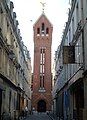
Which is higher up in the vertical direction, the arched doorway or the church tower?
the church tower

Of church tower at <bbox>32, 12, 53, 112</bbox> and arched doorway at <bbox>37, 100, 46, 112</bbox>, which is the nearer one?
church tower at <bbox>32, 12, 53, 112</bbox>

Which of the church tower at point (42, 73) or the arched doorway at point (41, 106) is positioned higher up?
the church tower at point (42, 73)

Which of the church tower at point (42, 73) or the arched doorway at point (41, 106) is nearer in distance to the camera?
the church tower at point (42, 73)

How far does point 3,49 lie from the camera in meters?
30.3

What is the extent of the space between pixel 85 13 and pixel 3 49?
416 inches

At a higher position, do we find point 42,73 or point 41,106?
point 42,73

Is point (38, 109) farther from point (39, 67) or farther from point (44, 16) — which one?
point (44, 16)

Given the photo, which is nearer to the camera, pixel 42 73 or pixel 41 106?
pixel 41 106

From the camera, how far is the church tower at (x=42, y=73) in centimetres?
8719

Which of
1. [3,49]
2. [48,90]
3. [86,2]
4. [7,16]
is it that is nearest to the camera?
[86,2]

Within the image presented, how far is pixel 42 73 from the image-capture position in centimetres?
8875

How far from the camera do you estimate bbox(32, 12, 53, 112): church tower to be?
8719cm

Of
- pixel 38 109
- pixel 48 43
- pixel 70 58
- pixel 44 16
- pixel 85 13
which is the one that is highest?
pixel 44 16

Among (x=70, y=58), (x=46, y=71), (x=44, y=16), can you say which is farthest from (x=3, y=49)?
(x=44, y=16)
